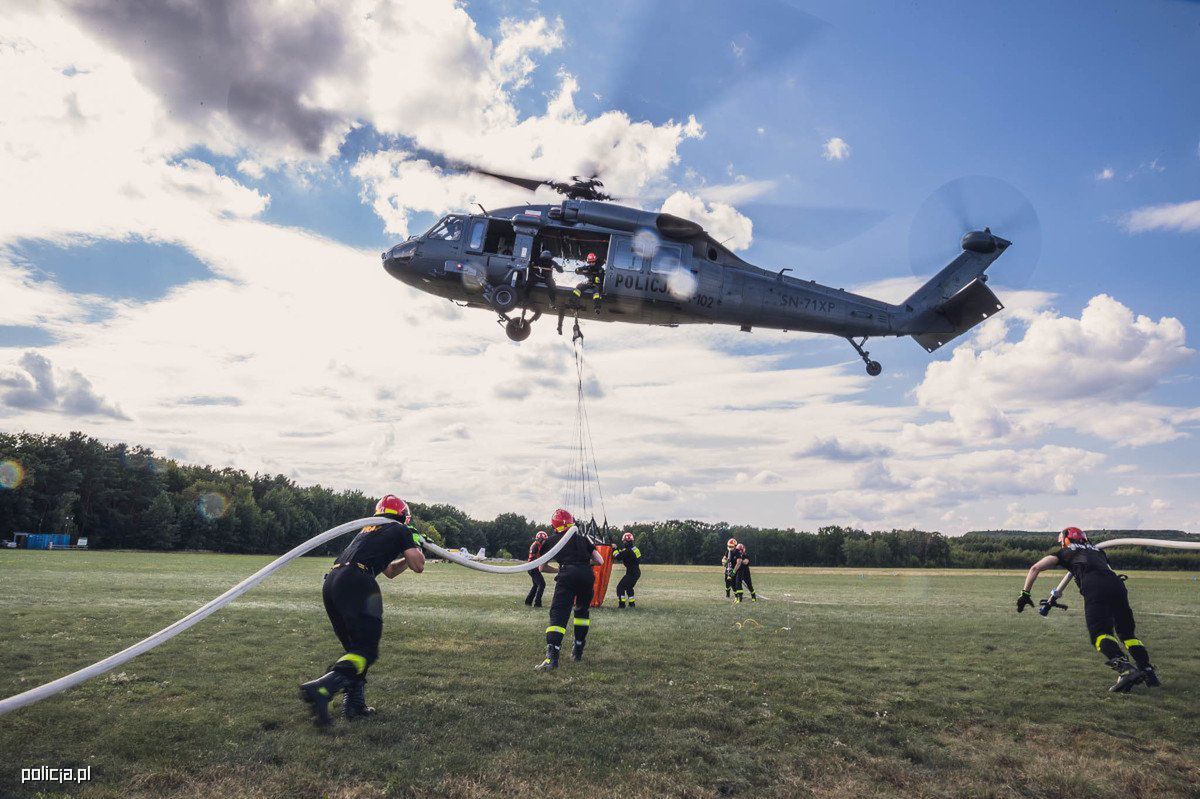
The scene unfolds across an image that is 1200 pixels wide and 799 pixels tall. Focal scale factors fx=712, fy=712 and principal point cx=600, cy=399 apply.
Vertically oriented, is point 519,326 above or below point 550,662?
above

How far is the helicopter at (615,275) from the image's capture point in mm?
17656

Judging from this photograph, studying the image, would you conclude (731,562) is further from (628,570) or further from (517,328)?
(517,328)

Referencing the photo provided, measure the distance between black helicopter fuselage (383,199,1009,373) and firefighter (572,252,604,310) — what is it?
0.19 ft

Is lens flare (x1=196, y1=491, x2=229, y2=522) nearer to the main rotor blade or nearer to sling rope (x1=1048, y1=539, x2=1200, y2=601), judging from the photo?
the main rotor blade

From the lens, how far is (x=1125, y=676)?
9.25 m

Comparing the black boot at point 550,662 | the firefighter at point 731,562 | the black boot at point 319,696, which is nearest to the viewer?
the black boot at point 319,696

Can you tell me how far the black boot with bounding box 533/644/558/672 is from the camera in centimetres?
1005

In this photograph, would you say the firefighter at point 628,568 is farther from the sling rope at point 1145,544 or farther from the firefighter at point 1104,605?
the sling rope at point 1145,544

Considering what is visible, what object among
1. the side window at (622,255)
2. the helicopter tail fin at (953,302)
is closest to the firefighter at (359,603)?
the side window at (622,255)

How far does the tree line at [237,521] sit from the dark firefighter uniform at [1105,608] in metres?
55.6

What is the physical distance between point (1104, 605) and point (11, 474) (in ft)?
289

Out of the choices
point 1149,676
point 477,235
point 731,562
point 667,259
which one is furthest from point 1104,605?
point 477,235

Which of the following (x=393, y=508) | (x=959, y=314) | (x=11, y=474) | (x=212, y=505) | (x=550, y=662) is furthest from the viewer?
(x=212, y=505)

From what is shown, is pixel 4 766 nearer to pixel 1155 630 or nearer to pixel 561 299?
pixel 561 299
